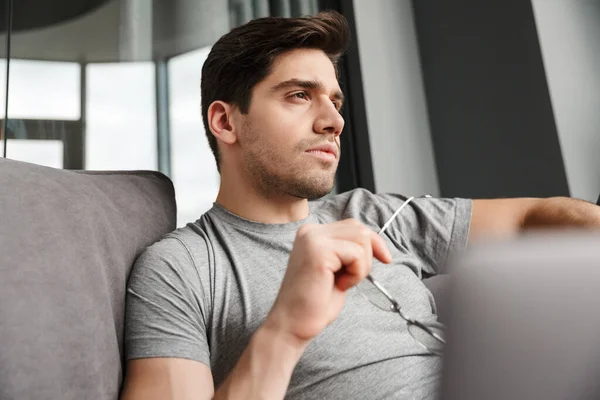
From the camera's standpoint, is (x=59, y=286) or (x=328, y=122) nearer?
(x=59, y=286)

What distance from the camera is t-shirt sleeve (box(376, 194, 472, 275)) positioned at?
1.14m

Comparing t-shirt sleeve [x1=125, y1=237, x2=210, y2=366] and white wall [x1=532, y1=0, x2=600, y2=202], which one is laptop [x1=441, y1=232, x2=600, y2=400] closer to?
t-shirt sleeve [x1=125, y1=237, x2=210, y2=366]

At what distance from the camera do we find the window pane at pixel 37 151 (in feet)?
4.79

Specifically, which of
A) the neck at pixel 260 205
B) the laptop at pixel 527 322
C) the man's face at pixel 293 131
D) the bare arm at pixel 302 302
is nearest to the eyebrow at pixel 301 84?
the man's face at pixel 293 131

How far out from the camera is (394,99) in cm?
191

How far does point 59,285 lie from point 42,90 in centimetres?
112

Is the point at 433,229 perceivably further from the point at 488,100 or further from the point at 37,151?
the point at 37,151

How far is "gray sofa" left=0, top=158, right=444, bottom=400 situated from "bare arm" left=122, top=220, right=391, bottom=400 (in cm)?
12

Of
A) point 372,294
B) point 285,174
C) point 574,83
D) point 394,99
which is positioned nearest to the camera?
point 372,294

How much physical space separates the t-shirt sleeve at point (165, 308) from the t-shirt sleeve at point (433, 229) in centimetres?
48

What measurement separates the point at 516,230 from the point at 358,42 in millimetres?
1028

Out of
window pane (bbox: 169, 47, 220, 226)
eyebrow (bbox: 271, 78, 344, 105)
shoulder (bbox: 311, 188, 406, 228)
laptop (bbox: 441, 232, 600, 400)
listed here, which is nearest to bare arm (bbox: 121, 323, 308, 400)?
laptop (bbox: 441, 232, 600, 400)

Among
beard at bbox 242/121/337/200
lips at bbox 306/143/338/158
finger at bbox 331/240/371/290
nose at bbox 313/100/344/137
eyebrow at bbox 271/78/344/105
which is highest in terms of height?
eyebrow at bbox 271/78/344/105

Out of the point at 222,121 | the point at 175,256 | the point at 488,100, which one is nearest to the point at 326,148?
the point at 222,121
